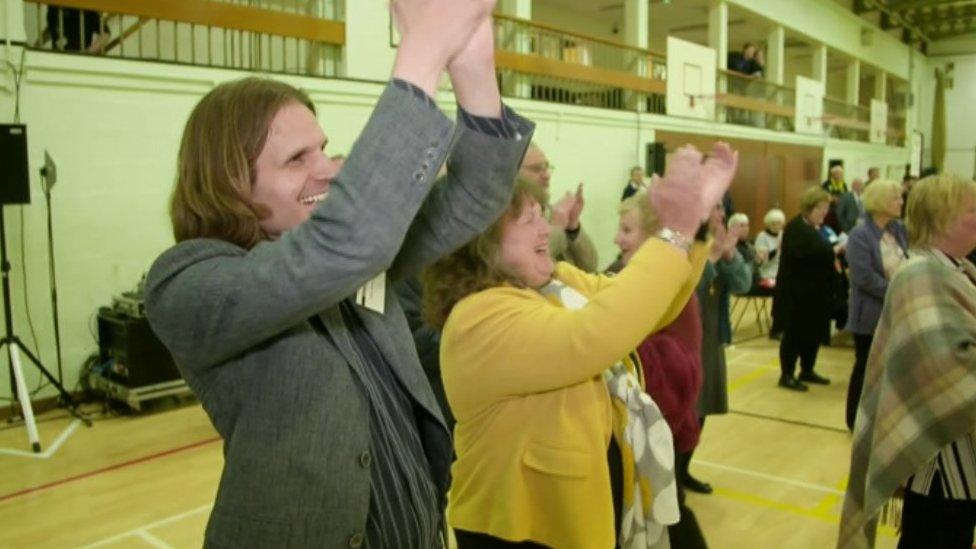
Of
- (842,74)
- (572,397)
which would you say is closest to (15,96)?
(572,397)

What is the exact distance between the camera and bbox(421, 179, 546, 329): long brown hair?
185 centimetres

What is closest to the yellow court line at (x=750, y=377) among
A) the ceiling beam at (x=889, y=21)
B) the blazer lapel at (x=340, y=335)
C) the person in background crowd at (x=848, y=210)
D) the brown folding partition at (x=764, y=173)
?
the person in background crowd at (x=848, y=210)

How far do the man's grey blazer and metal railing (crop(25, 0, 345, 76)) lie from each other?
5.80 meters

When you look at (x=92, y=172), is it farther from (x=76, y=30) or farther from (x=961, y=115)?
(x=961, y=115)

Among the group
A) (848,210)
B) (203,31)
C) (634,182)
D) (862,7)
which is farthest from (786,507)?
(862,7)

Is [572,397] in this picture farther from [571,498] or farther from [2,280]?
[2,280]

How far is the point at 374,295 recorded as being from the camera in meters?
1.24

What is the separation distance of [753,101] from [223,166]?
15391 mm

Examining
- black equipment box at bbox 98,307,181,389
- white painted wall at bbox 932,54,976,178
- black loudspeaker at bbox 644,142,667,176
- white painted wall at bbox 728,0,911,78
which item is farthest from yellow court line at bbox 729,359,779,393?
white painted wall at bbox 932,54,976,178

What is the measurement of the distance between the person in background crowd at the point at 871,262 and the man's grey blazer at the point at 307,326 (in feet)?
14.3

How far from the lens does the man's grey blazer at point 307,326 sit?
89cm

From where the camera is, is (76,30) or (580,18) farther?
(580,18)

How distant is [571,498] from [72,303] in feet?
17.8

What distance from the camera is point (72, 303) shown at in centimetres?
600
